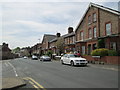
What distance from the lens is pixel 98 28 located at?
28094 millimetres

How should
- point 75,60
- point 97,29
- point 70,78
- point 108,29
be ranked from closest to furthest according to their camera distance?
point 70,78
point 75,60
point 108,29
point 97,29

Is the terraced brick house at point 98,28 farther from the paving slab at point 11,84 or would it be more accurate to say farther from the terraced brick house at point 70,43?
the paving slab at point 11,84

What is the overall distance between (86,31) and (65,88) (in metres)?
26.5

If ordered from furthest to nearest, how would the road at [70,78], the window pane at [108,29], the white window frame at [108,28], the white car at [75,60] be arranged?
the window pane at [108,29], the white window frame at [108,28], the white car at [75,60], the road at [70,78]

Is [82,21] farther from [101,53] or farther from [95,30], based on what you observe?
[101,53]

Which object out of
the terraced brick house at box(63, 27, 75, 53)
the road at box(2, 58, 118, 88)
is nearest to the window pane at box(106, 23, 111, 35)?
the road at box(2, 58, 118, 88)

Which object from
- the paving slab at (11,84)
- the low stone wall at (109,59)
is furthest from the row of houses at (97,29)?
the paving slab at (11,84)

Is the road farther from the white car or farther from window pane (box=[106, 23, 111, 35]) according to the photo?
window pane (box=[106, 23, 111, 35])

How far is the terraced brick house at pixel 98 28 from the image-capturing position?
24.0m

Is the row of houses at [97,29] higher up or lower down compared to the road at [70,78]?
higher up

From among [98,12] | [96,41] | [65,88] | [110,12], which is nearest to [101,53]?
[96,41]

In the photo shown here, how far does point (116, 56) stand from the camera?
752 inches

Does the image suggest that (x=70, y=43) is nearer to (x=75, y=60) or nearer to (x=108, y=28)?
(x=108, y=28)

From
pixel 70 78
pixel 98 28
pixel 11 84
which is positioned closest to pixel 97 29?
pixel 98 28
